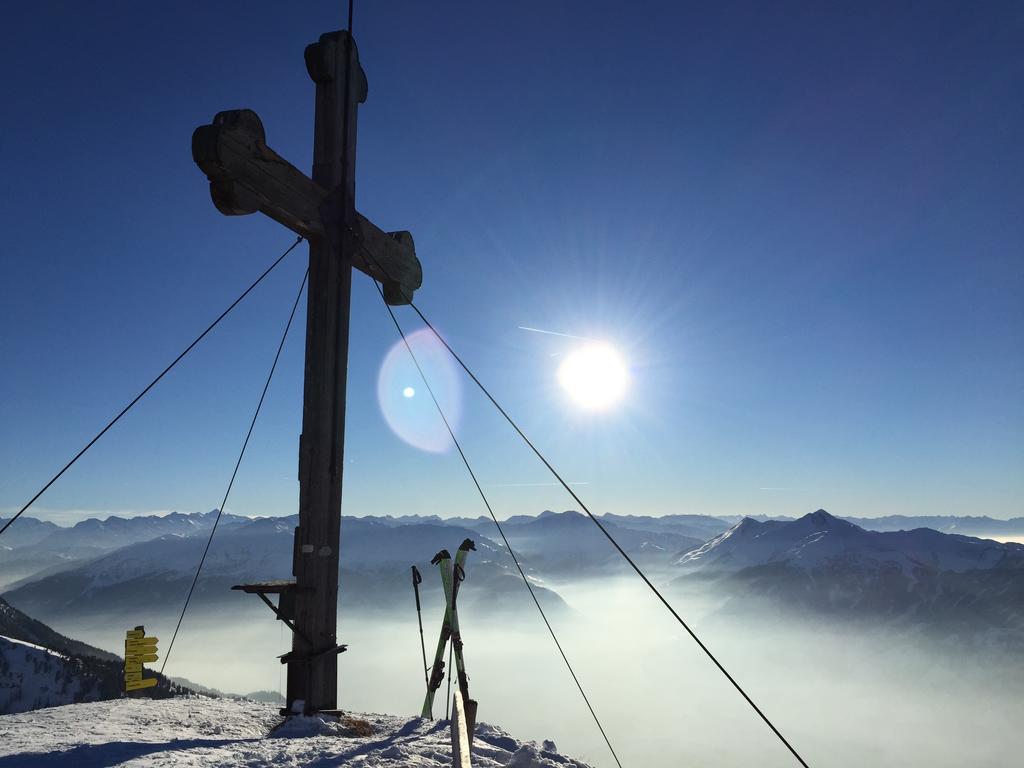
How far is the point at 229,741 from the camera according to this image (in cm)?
546

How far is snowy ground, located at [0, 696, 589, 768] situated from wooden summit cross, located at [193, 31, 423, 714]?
66 cm

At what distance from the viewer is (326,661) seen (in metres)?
6.64

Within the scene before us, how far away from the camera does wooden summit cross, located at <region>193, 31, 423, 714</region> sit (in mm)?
5902

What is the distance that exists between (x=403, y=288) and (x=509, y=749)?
6146mm

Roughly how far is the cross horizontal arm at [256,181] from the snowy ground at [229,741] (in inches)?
194

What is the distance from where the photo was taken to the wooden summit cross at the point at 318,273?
590 centimetres

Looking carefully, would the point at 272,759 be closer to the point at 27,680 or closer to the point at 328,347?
the point at 328,347

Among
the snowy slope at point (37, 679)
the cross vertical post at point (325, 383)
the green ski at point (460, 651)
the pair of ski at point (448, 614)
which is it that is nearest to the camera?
the green ski at point (460, 651)

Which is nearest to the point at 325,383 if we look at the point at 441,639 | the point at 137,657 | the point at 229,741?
the point at 229,741

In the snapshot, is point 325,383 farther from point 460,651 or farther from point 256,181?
point 460,651

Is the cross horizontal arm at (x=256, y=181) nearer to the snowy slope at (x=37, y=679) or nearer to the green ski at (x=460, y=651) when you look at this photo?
the green ski at (x=460, y=651)

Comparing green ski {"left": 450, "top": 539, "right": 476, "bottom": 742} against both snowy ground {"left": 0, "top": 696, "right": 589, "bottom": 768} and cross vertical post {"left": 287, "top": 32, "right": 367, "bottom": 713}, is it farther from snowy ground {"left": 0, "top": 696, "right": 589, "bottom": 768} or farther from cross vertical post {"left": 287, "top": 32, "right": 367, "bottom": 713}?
cross vertical post {"left": 287, "top": 32, "right": 367, "bottom": 713}

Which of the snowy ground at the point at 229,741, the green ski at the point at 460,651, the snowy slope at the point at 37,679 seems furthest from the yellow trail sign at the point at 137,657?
the snowy slope at the point at 37,679

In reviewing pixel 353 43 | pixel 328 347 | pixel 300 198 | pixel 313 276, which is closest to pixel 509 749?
pixel 328 347
